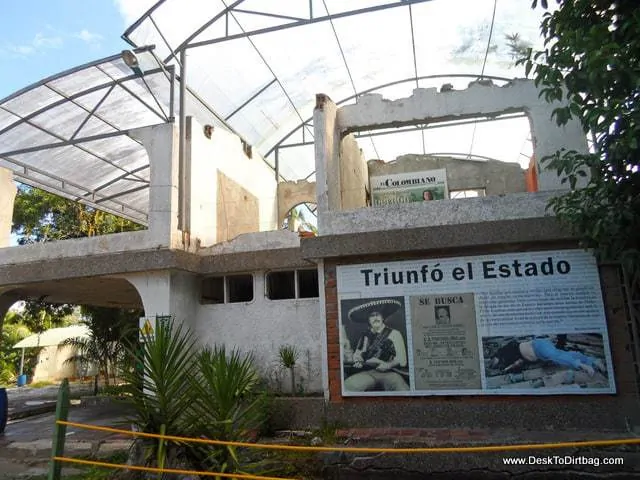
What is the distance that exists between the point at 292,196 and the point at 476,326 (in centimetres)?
863

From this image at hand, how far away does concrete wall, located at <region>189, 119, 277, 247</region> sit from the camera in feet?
31.2

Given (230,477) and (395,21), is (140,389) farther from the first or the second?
(395,21)

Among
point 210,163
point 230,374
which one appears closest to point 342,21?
point 210,163

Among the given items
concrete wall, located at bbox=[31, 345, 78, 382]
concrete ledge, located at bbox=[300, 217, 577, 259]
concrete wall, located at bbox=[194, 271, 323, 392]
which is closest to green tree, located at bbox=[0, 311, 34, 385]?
concrete wall, located at bbox=[31, 345, 78, 382]

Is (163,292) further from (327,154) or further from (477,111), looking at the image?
(477,111)

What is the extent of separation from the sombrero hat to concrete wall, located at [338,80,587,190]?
9.45 ft

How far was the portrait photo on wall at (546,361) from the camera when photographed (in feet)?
21.6

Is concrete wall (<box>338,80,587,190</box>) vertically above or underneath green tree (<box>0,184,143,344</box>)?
underneath

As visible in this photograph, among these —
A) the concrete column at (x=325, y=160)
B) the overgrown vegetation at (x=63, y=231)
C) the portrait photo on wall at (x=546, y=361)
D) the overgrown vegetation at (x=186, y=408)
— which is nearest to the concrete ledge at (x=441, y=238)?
the concrete column at (x=325, y=160)

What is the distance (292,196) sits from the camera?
48.2 feet

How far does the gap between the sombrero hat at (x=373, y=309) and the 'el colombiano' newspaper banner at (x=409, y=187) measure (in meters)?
4.25

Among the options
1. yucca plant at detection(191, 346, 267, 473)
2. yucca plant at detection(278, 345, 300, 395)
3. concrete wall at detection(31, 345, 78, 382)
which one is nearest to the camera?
yucca plant at detection(191, 346, 267, 473)

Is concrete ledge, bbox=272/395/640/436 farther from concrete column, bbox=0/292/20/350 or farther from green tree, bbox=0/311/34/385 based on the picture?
green tree, bbox=0/311/34/385

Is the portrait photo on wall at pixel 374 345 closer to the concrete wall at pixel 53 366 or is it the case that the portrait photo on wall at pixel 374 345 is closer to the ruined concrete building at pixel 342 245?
the ruined concrete building at pixel 342 245
